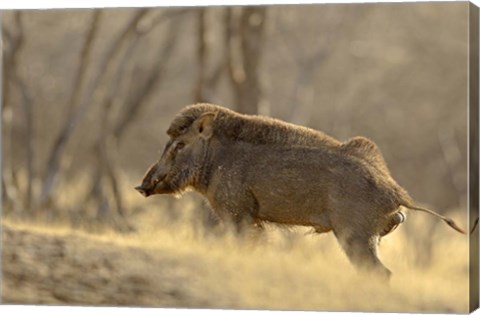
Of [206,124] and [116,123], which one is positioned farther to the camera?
[116,123]

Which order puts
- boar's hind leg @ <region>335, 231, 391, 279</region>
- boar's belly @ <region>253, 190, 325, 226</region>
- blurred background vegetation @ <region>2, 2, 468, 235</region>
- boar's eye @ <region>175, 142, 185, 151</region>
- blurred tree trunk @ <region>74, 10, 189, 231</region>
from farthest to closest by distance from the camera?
blurred tree trunk @ <region>74, 10, 189, 231</region> < blurred background vegetation @ <region>2, 2, 468, 235</region> < boar's eye @ <region>175, 142, 185, 151</region> < boar's belly @ <region>253, 190, 325, 226</region> < boar's hind leg @ <region>335, 231, 391, 279</region>

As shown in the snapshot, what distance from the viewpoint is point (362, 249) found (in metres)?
14.9

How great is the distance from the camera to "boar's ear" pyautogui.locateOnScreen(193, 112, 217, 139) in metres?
15.5

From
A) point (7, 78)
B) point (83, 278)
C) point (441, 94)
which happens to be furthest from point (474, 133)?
point (7, 78)

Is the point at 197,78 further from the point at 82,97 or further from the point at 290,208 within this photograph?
the point at 290,208

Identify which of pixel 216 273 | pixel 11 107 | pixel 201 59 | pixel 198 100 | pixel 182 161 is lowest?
pixel 216 273

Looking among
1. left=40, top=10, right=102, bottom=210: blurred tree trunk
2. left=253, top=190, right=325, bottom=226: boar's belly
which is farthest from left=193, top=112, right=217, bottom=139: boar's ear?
left=40, top=10, right=102, bottom=210: blurred tree trunk

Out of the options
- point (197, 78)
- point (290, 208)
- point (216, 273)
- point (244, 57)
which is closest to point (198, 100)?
point (197, 78)

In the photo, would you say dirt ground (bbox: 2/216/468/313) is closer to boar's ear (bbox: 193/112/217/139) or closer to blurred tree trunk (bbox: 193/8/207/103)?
boar's ear (bbox: 193/112/217/139)

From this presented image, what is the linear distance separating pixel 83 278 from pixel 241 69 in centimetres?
519

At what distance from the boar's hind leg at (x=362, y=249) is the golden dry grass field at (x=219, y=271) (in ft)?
0.46

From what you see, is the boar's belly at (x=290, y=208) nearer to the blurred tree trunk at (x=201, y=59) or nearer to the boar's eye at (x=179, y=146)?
the boar's eye at (x=179, y=146)

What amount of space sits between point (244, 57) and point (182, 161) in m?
4.74

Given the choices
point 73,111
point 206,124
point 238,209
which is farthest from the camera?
point 73,111
